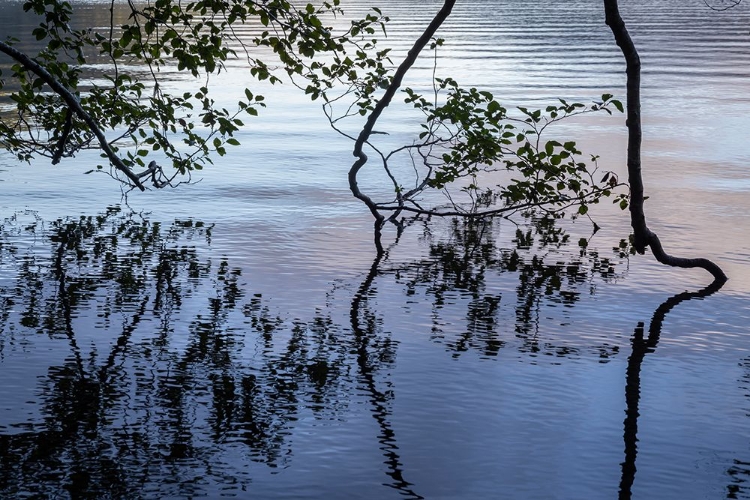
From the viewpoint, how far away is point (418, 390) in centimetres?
837

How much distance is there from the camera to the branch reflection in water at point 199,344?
7.01 meters

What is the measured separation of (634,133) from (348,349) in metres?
3.38

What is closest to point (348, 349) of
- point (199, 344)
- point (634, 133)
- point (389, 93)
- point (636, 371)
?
point (199, 344)

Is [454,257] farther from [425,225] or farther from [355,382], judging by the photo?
[355,382]

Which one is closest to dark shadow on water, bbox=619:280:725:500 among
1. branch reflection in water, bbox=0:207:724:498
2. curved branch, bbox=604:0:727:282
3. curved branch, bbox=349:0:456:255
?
branch reflection in water, bbox=0:207:724:498

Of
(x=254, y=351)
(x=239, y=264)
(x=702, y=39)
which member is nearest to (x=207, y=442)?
(x=254, y=351)

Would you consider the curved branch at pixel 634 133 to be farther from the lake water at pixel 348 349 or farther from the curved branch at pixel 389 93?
the curved branch at pixel 389 93

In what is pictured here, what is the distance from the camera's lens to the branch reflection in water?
23.0 feet

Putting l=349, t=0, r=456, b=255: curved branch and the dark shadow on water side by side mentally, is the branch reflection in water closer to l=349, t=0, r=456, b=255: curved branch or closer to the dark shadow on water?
the dark shadow on water

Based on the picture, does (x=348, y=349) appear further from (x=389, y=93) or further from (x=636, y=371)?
(x=389, y=93)

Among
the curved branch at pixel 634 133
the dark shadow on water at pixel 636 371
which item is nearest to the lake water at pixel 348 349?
the dark shadow on water at pixel 636 371

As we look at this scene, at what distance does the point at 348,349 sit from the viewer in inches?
368

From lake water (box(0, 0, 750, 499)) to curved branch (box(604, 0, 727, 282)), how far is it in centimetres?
53

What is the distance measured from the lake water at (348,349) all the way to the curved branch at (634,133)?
0.53 meters
